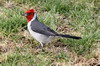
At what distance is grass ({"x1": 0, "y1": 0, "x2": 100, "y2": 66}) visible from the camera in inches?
224

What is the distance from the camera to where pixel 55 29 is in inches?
269

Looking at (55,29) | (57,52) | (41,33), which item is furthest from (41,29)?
(55,29)

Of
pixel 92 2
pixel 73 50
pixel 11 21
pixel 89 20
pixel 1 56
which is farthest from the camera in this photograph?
pixel 92 2

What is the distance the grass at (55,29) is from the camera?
18.7 ft

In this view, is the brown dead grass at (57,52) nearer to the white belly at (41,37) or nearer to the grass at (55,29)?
the grass at (55,29)

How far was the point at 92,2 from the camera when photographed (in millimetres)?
8008

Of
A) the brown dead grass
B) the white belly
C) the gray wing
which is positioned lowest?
the brown dead grass

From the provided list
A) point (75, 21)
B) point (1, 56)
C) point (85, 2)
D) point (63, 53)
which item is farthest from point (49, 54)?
point (85, 2)

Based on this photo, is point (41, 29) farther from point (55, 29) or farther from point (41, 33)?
point (55, 29)

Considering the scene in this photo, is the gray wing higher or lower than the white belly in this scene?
higher

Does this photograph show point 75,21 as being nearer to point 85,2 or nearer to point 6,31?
point 85,2

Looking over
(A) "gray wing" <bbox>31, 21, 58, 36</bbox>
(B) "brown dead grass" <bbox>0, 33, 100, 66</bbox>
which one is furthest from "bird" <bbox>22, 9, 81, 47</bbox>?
(B) "brown dead grass" <bbox>0, 33, 100, 66</bbox>

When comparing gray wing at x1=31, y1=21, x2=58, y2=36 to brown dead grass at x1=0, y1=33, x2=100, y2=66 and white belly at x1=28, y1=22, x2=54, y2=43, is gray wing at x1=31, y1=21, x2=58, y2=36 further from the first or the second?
brown dead grass at x1=0, y1=33, x2=100, y2=66

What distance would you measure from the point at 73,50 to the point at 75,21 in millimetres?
1281
